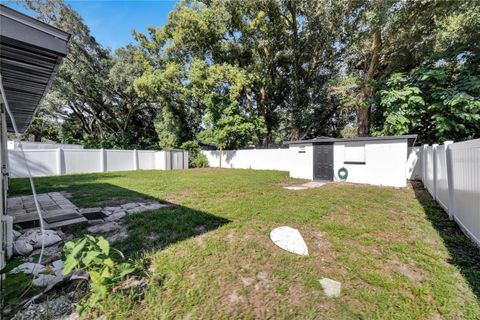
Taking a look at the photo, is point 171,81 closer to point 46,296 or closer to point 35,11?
point 35,11

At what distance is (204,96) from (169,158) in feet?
16.0

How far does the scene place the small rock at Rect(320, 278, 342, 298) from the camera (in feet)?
6.78

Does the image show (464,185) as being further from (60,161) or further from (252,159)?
(60,161)

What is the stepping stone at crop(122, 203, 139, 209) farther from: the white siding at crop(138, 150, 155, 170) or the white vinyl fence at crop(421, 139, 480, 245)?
the white siding at crop(138, 150, 155, 170)

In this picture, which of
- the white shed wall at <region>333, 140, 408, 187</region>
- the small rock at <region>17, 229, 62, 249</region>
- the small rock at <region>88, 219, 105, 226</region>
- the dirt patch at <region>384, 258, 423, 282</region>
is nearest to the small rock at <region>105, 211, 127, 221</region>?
the small rock at <region>88, 219, 105, 226</region>

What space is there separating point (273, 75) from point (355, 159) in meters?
10.8

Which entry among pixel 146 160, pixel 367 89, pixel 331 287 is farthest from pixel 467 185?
pixel 146 160

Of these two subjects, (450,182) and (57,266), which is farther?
(450,182)

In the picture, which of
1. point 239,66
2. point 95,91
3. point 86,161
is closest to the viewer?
point 86,161

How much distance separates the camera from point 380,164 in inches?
304

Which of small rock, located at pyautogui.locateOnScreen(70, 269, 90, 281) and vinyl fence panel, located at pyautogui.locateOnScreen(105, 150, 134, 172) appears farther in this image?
vinyl fence panel, located at pyautogui.locateOnScreen(105, 150, 134, 172)

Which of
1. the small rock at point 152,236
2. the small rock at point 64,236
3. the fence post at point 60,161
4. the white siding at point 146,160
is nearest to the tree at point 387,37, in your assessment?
the small rock at point 152,236

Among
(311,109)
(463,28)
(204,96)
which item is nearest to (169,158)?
(204,96)

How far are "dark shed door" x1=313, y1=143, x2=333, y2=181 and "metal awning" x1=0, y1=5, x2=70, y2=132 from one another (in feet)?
27.9
